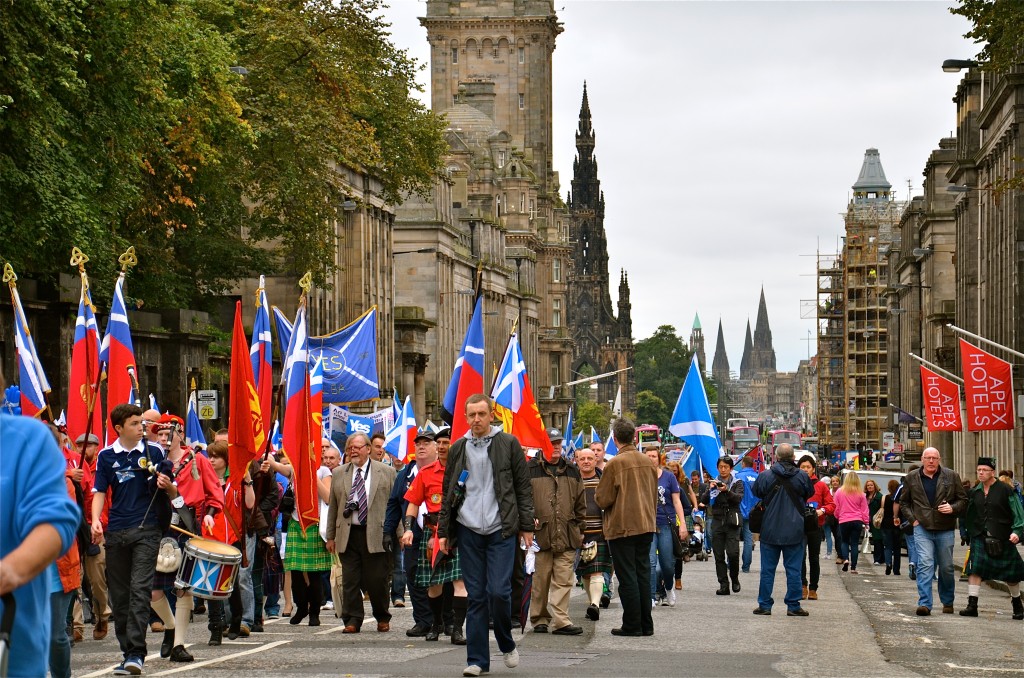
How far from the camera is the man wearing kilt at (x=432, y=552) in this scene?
15.3 metres

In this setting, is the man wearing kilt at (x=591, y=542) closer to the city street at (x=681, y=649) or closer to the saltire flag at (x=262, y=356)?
the city street at (x=681, y=649)

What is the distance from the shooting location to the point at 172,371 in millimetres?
34812

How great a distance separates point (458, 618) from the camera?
15.5 metres

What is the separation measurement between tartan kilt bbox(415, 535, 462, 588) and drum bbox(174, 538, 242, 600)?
207cm

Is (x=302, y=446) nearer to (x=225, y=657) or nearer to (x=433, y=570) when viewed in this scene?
(x=433, y=570)

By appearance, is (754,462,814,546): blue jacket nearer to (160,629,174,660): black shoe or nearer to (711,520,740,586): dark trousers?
(711,520,740,586): dark trousers

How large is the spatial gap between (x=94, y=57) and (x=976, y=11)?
1224 cm

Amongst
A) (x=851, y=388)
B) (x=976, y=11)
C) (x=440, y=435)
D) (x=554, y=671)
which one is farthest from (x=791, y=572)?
(x=851, y=388)

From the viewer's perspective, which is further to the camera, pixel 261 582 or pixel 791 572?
pixel 791 572

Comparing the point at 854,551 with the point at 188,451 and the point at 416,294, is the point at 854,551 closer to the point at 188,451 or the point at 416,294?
the point at 188,451

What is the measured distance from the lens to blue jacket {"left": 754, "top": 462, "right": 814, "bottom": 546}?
61.8ft

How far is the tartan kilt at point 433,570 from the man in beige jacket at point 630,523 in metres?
Answer: 1.34

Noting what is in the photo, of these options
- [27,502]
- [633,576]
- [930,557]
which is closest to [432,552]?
[633,576]

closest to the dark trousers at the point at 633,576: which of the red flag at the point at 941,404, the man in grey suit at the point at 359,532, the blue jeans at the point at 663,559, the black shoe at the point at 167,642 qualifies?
the man in grey suit at the point at 359,532
